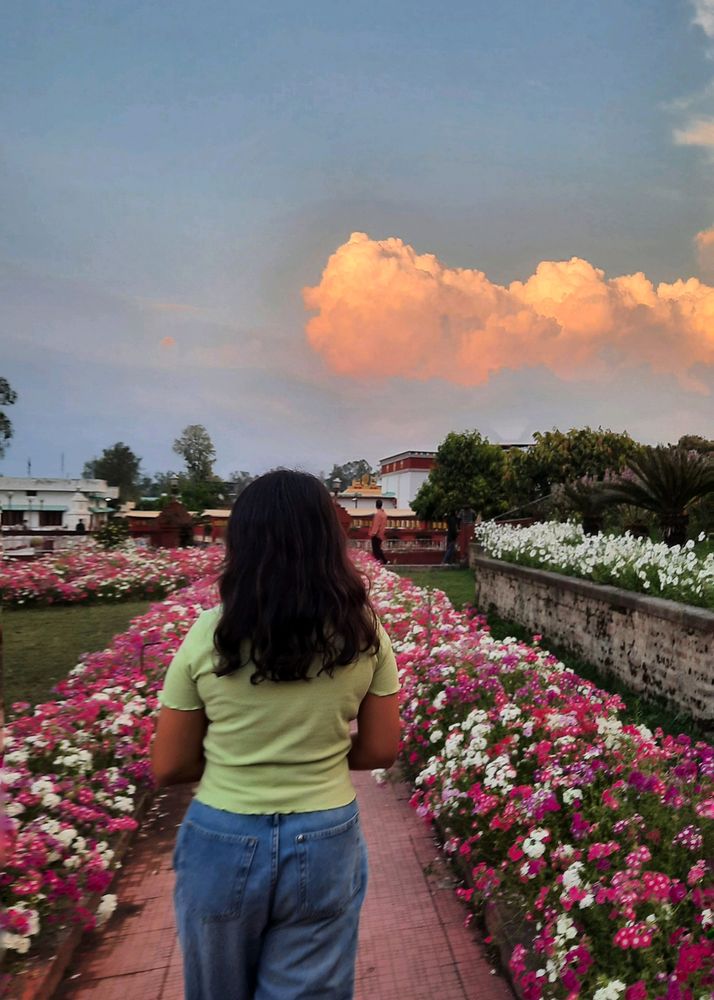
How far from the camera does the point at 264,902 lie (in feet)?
4.33

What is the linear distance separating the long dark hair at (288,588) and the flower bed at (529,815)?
19.1 inches

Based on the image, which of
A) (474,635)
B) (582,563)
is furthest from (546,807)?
(582,563)

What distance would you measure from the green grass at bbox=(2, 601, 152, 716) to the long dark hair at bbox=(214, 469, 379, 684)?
4013 mm

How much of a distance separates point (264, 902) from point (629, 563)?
545 cm

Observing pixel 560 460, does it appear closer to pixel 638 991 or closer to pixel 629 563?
pixel 629 563

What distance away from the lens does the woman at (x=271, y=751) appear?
1.33 meters

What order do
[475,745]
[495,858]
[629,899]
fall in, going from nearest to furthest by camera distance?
[629,899]
[495,858]
[475,745]

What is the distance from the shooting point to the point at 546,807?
8.14 ft

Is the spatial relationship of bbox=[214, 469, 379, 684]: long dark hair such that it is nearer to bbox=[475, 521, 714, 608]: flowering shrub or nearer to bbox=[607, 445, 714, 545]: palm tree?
bbox=[475, 521, 714, 608]: flowering shrub

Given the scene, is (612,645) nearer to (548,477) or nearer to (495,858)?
(495,858)

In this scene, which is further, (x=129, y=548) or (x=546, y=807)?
(x=129, y=548)

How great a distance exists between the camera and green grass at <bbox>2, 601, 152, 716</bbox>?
5859 mm

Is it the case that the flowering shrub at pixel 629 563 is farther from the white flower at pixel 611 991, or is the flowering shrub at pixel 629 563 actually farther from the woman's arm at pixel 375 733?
the woman's arm at pixel 375 733

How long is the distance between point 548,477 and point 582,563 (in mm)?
26307
